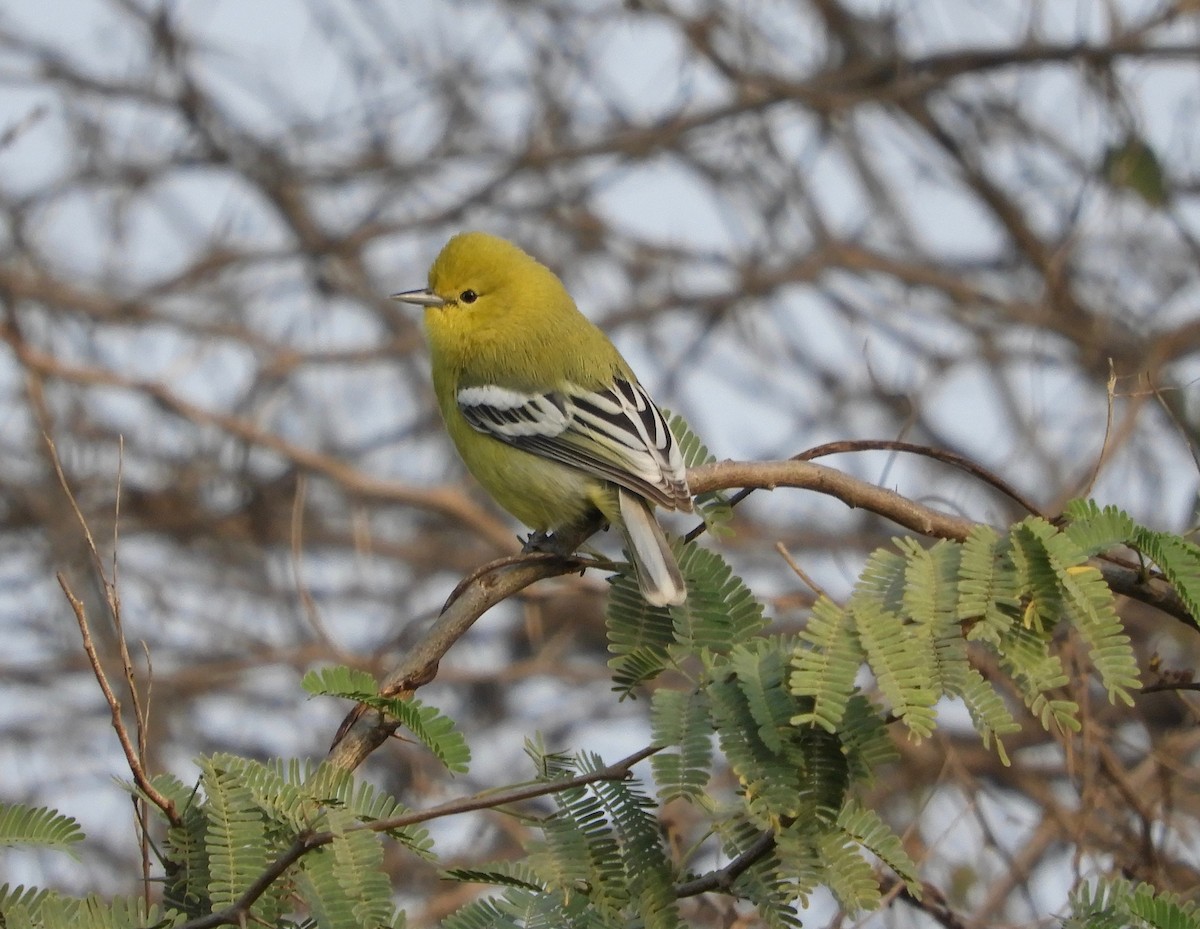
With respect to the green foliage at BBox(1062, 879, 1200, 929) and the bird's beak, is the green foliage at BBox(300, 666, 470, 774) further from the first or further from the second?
the bird's beak

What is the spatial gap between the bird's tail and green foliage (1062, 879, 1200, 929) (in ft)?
2.97

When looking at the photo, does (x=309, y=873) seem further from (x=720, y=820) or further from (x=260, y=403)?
(x=260, y=403)

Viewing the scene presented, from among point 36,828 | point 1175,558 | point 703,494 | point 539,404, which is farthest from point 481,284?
point 36,828

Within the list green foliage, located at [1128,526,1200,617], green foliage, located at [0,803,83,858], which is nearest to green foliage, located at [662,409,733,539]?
green foliage, located at [1128,526,1200,617]

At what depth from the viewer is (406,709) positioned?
256 cm

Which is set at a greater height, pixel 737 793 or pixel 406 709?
pixel 406 709

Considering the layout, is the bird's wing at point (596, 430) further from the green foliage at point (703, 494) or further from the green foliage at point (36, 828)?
the green foliage at point (36, 828)

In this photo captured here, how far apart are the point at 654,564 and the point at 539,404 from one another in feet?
5.93

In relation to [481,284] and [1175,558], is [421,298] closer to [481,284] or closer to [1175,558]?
[481,284]

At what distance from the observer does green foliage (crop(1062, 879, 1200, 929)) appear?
8.31ft

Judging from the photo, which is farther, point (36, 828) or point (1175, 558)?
point (1175, 558)

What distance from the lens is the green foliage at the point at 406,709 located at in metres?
2.49

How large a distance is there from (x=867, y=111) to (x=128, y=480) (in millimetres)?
4757

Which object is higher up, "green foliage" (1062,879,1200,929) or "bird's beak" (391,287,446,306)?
"bird's beak" (391,287,446,306)
